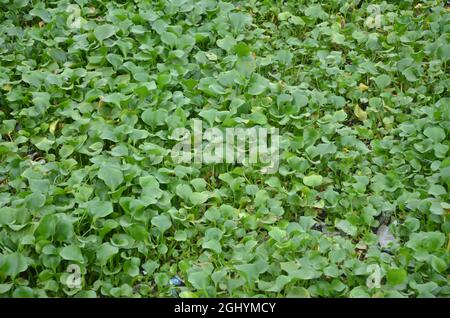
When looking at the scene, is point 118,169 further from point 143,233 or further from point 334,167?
point 334,167

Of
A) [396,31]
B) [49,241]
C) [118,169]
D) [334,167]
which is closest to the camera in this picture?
[49,241]

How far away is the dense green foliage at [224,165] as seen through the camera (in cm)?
270

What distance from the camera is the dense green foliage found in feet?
8.87

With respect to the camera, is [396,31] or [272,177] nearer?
[272,177]

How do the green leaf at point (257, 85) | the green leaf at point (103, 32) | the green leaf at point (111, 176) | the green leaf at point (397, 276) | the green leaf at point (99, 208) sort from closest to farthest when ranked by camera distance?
the green leaf at point (397, 276), the green leaf at point (99, 208), the green leaf at point (111, 176), the green leaf at point (257, 85), the green leaf at point (103, 32)

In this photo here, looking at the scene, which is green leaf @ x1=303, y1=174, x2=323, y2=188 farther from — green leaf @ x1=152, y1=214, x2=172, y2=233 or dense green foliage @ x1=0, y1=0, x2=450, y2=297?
green leaf @ x1=152, y1=214, x2=172, y2=233

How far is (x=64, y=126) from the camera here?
11.4 feet

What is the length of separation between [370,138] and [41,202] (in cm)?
185

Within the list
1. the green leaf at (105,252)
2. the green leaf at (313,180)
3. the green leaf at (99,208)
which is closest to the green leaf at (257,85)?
the green leaf at (313,180)

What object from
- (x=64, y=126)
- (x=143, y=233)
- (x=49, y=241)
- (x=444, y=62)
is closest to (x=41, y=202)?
(x=49, y=241)

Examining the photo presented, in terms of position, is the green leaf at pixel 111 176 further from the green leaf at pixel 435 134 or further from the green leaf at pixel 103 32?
the green leaf at pixel 435 134

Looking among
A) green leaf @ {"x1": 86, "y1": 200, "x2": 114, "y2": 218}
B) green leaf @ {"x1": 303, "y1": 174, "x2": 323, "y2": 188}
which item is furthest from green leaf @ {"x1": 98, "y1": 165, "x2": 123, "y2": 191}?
Answer: green leaf @ {"x1": 303, "y1": 174, "x2": 323, "y2": 188}
